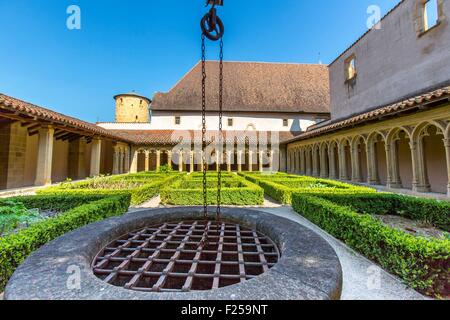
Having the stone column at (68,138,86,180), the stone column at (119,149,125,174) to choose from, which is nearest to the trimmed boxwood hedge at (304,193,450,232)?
the stone column at (68,138,86,180)

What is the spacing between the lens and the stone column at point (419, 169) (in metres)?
8.36

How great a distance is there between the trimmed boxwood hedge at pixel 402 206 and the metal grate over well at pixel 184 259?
4554mm

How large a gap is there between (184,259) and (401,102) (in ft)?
33.0

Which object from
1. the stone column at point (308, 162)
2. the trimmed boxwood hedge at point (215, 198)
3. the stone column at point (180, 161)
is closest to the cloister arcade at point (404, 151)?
the stone column at point (308, 162)

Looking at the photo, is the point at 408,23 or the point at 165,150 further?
the point at 165,150

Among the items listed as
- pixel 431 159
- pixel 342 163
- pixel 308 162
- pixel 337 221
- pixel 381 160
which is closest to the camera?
pixel 337 221

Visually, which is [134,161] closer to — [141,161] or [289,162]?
[141,161]

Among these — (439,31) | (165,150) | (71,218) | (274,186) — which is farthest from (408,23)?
(165,150)

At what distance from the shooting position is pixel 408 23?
1081 cm

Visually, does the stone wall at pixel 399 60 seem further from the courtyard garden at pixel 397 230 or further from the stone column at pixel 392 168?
the courtyard garden at pixel 397 230

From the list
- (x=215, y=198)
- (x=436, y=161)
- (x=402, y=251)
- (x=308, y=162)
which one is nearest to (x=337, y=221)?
(x=402, y=251)

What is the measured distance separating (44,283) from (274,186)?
28.8ft

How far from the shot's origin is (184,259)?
2.68 m

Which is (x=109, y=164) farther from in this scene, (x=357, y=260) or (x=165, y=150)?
(x=357, y=260)
